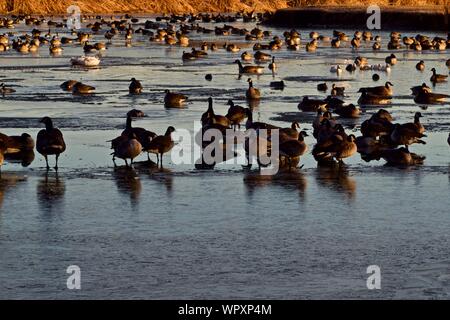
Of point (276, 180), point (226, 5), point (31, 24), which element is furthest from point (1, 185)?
point (226, 5)

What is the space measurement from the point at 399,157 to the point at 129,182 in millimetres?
5081

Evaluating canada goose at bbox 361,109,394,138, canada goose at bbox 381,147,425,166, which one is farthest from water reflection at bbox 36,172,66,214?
canada goose at bbox 361,109,394,138

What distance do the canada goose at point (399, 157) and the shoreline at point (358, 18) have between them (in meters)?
56.1

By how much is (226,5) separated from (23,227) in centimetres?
11787

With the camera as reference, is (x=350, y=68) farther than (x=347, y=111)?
Yes

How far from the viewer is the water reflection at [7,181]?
16.3 metres

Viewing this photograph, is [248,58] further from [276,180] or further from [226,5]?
[226,5]

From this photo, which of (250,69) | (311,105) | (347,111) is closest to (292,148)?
(347,111)

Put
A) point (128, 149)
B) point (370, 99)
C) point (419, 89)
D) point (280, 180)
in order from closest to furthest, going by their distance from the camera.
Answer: point (280, 180) → point (128, 149) → point (370, 99) → point (419, 89)

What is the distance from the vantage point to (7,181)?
17234 mm

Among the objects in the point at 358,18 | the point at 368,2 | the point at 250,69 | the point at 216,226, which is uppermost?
the point at 368,2

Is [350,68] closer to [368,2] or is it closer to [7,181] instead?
[7,181]

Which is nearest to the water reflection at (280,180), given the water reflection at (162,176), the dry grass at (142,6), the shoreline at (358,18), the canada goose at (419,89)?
the water reflection at (162,176)

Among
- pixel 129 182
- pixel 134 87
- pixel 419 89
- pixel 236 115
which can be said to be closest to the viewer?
pixel 129 182
